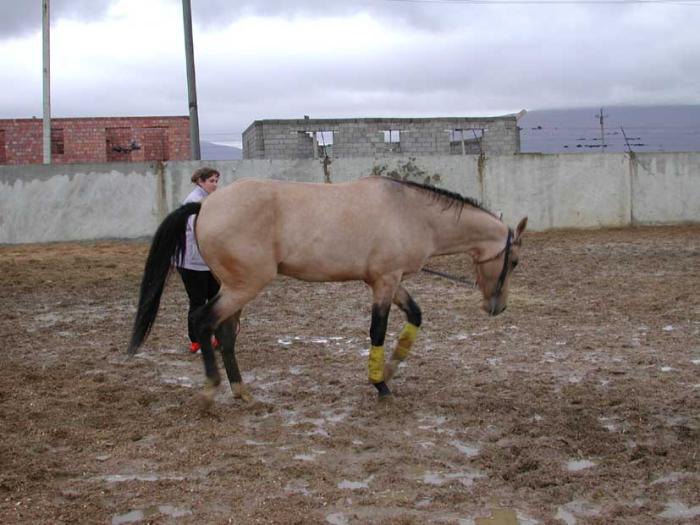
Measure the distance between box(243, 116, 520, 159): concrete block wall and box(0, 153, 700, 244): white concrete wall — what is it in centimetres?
819

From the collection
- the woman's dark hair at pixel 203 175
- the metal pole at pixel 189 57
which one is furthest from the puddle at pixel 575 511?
the metal pole at pixel 189 57

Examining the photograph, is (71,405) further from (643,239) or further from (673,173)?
(673,173)

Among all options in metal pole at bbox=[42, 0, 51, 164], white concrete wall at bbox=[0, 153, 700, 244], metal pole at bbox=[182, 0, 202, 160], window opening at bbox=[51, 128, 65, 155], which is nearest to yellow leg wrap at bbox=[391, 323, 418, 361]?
white concrete wall at bbox=[0, 153, 700, 244]

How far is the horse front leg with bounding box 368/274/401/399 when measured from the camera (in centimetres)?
554

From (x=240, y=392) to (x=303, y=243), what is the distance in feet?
3.77

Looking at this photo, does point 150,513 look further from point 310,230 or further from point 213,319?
point 310,230

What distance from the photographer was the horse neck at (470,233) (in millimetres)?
5910

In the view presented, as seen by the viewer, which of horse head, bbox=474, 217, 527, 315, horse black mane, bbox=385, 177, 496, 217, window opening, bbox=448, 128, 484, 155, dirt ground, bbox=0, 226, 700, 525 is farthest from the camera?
window opening, bbox=448, 128, 484, 155

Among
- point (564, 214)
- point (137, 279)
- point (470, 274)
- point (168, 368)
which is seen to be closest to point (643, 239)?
point (564, 214)

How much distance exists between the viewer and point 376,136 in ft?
85.1

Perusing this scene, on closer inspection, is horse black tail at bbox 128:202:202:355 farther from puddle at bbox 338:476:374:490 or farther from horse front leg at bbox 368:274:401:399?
puddle at bbox 338:476:374:490

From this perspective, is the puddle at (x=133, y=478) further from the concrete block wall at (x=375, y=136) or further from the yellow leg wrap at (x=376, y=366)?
the concrete block wall at (x=375, y=136)

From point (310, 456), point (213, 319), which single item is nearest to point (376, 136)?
point (213, 319)

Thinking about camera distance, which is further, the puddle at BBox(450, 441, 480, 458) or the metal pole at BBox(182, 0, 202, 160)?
the metal pole at BBox(182, 0, 202, 160)
